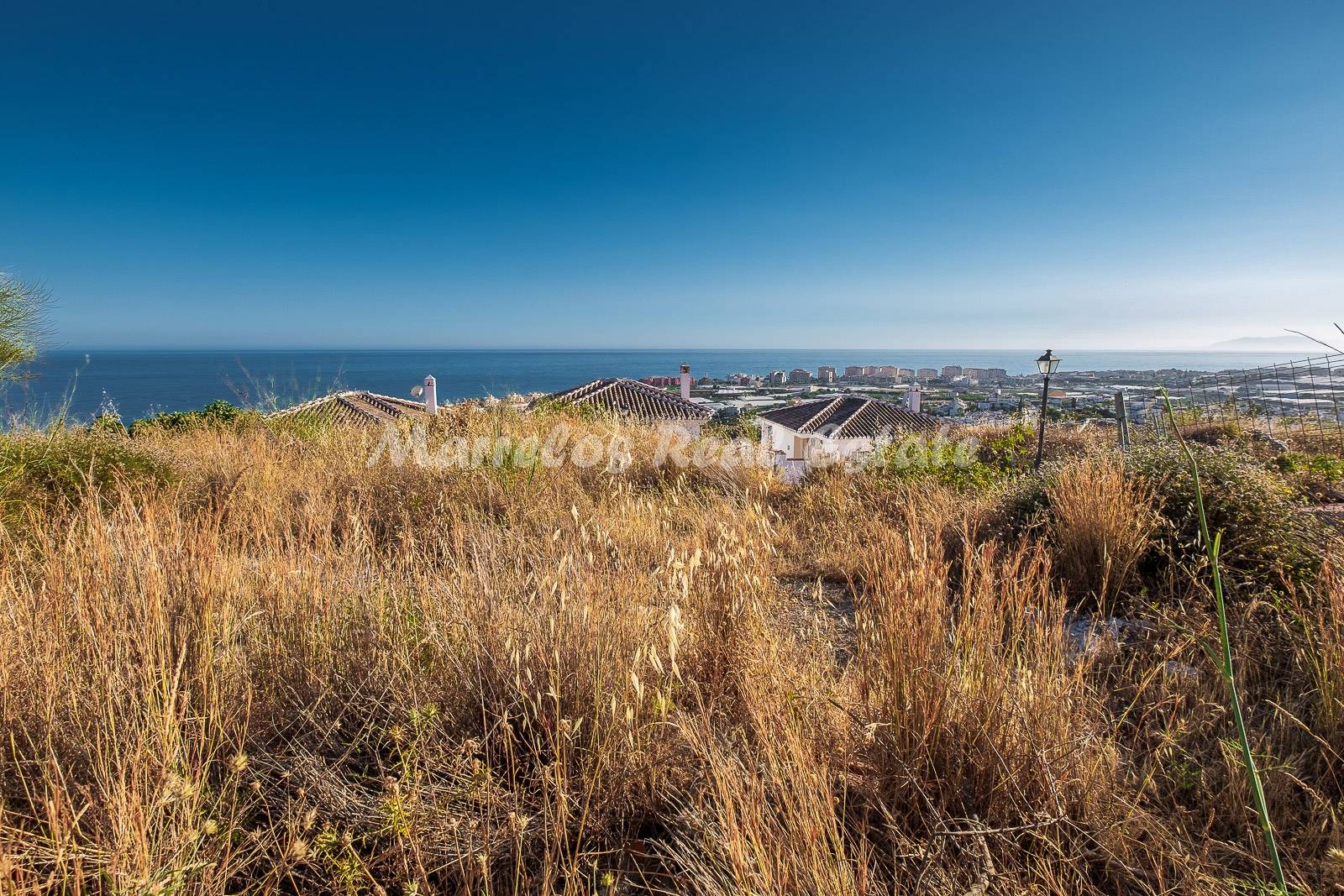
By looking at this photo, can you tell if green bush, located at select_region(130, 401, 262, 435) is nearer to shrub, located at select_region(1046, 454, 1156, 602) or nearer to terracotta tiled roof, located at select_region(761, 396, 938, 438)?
shrub, located at select_region(1046, 454, 1156, 602)

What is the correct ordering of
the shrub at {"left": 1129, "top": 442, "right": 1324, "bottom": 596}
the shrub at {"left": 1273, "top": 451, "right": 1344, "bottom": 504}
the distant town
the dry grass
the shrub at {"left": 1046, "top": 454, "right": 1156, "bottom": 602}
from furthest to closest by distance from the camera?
the distant town → the shrub at {"left": 1273, "top": 451, "right": 1344, "bottom": 504} → the shrub at {"left": 1046, "top": 454, "right": 1156, "bottom": 602} → the shrub at {"left": 1129, "top": 442, "right": 1324, "bottom": 596} → the dry grass

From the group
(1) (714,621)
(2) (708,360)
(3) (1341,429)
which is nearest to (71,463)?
(1) (714,621)

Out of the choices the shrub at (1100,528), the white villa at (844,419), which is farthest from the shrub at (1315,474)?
the white villa at (844,419)

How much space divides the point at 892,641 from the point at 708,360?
92459 millimetres

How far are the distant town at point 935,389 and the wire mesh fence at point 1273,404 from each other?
967mm

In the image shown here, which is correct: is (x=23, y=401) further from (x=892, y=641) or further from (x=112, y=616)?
(x=892, y=641)

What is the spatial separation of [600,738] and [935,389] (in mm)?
30247

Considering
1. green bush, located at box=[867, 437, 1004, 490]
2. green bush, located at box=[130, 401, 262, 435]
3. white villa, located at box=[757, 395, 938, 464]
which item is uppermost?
green bush, located at box=[130, 401, 262, 435]

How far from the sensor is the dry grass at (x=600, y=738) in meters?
1.21

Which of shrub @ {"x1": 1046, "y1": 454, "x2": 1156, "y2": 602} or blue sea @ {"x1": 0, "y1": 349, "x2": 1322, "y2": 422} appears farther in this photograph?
blue sea @ {"x1": 0, "y1": 349, "x2": 1322, "y2": 422}

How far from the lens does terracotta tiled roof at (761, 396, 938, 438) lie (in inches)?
828

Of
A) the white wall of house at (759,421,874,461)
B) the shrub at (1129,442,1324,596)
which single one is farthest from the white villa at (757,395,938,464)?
the shrub at (1129,442,1324,596)

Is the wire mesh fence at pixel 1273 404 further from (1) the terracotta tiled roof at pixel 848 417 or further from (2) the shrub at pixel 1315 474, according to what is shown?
(1) the terracotta tiled roof at pixel 848 417

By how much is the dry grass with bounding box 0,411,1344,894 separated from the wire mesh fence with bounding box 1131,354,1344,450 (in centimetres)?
597
